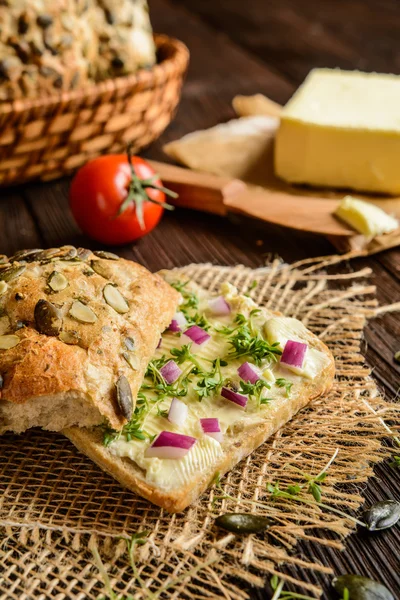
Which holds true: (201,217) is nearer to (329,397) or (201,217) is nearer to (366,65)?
(329,397)

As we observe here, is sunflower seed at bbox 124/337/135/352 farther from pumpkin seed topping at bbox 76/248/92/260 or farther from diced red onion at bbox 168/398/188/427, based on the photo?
pumpkin seed topping at bbox 76/248/92/260

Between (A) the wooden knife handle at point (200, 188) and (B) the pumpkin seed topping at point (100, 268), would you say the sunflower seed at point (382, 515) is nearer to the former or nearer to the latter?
(B) the pumpkin seed topping at point (100, 268)

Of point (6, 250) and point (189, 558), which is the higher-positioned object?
point (189, 558)

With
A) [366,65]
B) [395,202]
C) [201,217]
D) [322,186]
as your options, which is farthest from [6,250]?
[366,65]

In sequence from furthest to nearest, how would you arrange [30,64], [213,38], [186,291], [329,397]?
[213,38] → [30,64] → [186,291] → [329,397]

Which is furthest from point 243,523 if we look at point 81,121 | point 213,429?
point 81,121

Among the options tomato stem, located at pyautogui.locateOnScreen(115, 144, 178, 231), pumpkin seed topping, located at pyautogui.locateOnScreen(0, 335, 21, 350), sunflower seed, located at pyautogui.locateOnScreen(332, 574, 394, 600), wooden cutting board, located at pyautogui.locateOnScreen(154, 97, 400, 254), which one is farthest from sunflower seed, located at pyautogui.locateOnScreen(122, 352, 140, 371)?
wooden cutting board, located at pyautogui.locateOnScreen(154, 97, 400, 254)

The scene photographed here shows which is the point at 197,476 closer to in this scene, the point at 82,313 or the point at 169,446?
the point at 169,446

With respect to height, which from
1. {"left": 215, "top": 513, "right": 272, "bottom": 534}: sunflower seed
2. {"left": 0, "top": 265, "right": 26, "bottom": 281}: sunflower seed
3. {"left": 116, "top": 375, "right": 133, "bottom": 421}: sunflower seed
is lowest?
{"left": 215, "top": 513, "right": 272, "bottom": 534}: sunflower seed
